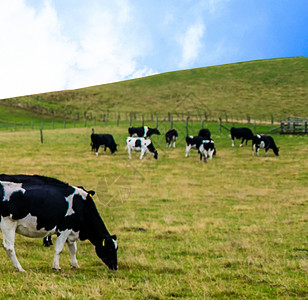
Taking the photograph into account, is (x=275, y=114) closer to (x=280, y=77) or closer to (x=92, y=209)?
(x=280, y=77)

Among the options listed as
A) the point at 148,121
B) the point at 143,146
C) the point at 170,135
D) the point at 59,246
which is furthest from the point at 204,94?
the point at 59,246

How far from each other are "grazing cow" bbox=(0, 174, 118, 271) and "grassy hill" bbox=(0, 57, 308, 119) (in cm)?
Result: 5990

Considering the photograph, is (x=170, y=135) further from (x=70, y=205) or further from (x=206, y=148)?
(x=70, y=205)

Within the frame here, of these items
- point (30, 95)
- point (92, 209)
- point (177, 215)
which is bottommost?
point (177, 215)

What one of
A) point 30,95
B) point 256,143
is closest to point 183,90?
point 30,95

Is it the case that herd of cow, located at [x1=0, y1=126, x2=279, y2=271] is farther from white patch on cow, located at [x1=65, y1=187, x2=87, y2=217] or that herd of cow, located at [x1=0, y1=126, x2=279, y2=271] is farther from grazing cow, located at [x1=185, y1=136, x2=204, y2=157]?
grazing cow, located at [x1=185, y1=136, x2=204, y2=157]

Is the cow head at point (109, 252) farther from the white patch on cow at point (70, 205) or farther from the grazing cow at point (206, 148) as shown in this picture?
the grazing cow at point (206, 148)

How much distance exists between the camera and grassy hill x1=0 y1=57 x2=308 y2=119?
74062 millimetres

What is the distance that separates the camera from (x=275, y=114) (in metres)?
68.4

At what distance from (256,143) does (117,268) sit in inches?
950

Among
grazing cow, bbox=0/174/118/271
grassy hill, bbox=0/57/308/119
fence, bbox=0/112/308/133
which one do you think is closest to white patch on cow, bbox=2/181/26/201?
grazing cow, bbox=0/174/118/271

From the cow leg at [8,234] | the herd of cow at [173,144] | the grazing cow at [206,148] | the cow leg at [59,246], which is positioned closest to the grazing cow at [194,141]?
the herd of cow at [173,144]

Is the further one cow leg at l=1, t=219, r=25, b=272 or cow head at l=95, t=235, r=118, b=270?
cow head at l=95, t=235, r=118, b=270

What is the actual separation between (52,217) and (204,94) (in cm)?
7784
